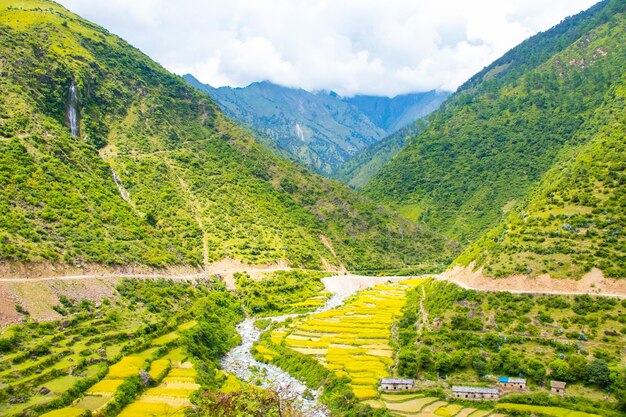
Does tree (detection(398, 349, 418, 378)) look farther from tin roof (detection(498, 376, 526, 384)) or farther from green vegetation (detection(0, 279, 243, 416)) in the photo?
green vegetation (detection(0, 279, 243, 416))

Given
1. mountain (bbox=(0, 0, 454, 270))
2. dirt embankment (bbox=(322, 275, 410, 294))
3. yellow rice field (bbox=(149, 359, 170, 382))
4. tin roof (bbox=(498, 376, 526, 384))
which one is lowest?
tin roof (bbox=(498, 376, 526, 384))

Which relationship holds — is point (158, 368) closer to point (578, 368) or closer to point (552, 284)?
point (578, 368)

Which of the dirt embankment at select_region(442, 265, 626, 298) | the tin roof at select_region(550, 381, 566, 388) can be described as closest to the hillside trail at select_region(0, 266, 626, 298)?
the dirt embankment at select_region(442, 265, 626, 298)

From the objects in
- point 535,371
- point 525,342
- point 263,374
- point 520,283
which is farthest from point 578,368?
point 263,374

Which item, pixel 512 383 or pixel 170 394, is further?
pixel 512 383

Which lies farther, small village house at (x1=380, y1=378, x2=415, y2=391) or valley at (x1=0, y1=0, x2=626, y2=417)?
small village house at (x1=380, y1=378, x2=415, y2=391)

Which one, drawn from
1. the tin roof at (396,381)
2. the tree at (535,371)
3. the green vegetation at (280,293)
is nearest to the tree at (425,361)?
the tin roof at (396,381)
